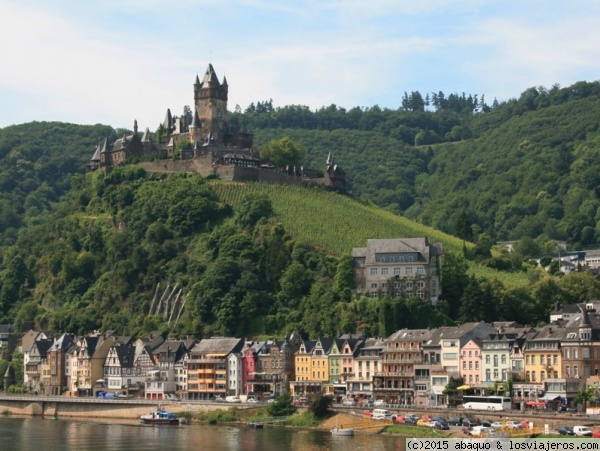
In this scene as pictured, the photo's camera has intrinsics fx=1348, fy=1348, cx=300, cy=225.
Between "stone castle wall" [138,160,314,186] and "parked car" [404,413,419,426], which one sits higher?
"stone castle wall" [138,160,314,186]

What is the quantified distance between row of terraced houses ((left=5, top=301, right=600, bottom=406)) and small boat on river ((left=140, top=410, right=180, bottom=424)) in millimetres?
11128

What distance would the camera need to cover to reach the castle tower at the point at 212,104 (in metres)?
172

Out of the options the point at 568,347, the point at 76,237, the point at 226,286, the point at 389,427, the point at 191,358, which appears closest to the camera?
the point at 389,427

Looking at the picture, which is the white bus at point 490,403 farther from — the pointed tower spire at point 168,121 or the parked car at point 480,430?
the pointed tower spire at point 168,121

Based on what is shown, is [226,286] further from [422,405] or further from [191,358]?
[422,405]

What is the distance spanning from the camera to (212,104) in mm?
172000

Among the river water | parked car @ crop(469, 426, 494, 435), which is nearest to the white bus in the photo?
the river water

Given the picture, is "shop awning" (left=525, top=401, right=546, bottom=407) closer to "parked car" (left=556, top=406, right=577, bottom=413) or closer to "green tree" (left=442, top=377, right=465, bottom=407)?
"parked car" (left=556, top=406, right=577, bottom=413)

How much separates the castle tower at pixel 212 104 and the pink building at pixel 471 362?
71098mm

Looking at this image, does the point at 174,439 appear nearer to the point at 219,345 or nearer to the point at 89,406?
the point at 89,406

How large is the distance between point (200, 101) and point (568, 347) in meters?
84.9

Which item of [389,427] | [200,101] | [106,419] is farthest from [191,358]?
[200,101]

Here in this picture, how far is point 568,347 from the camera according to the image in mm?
99125

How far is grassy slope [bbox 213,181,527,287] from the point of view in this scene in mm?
140375
